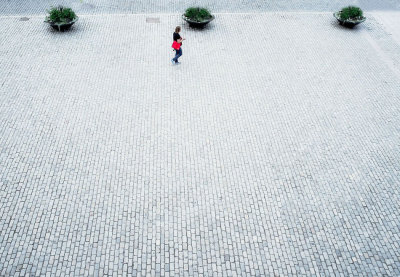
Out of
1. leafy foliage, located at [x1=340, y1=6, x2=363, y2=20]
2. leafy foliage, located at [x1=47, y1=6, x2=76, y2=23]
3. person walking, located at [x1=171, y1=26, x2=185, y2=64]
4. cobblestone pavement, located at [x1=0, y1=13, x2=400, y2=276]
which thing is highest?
leafy foliage, located at [x1=340, y1=6, x2=363, y2=20]

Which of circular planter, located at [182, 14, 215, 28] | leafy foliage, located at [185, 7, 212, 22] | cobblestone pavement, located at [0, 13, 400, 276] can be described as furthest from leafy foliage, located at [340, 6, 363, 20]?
leafy foliage, located at [185, 7, 212, 22]

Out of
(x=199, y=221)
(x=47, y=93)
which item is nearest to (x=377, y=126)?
(x=199, y=221)

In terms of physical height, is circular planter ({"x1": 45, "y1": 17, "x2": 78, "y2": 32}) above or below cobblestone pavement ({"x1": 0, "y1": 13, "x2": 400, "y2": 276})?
above

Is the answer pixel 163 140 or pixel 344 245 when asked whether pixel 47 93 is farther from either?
pixel 344 245

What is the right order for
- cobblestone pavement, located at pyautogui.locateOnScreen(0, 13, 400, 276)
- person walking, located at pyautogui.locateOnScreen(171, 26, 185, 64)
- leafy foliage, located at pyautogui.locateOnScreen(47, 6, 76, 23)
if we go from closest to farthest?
cobblestone pavement, located at pyautogui.locateOnScreen(0, 13, 400, 276) < person walking, located at pyautogui.locateOnScreen(171, 26, 185, 64) < leafy foliage, located at pyautogui.locateOnScreen(47, 6, 76, 23)

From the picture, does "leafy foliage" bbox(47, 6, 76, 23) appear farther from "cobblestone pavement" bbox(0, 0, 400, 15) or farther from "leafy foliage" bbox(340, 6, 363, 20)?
"leafy foliage" bbox(340, 6, 363, 20)

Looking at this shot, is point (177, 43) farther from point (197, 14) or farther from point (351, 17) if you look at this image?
point (351, 17)

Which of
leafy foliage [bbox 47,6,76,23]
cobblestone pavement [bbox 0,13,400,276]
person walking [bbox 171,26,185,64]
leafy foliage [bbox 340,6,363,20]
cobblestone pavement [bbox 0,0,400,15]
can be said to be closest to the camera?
cobblestone pavement [bbox 0,13,400,276]

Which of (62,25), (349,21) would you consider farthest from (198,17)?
(349,21)
